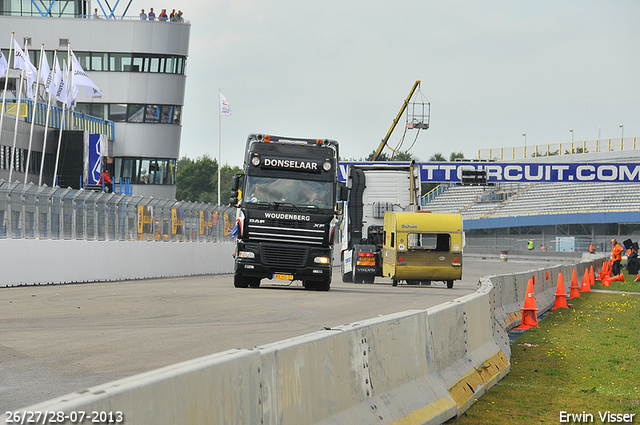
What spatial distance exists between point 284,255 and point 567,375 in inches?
508

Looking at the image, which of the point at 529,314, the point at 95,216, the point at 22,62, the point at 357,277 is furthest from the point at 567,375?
the point at 22,62

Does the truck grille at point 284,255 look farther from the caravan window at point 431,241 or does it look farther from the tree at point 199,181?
the tree at point 199,181

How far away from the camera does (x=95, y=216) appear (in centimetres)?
2694

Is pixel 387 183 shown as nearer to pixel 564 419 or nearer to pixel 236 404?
pixel 564 419

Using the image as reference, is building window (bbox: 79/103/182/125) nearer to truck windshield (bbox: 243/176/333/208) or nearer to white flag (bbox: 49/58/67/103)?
white flag (bbox: 49/58/67/103)

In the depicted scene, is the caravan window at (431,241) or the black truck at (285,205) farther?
the caravan window at (431,241)

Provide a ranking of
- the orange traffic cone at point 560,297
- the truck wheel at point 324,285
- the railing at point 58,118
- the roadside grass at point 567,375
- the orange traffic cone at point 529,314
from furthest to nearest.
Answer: the railing at point 58,118 → the truck wheel at point 324,285 → the orange traffic cone at point 560,297 → the orange traffic cone at point 529,314 → the roadside grass at point 567,375

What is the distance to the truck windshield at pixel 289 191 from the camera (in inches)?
875

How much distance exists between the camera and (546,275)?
71.5 feet

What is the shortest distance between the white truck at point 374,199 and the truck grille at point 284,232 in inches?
304

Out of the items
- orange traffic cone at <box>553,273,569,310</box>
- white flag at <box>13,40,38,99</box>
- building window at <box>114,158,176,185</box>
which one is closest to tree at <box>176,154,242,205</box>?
building window at <box>114,158,176,185</box>

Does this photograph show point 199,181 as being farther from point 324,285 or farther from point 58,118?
point 324,285

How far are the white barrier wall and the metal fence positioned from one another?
269mm

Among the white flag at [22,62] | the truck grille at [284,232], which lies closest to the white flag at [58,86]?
the white flag at [22,62]
